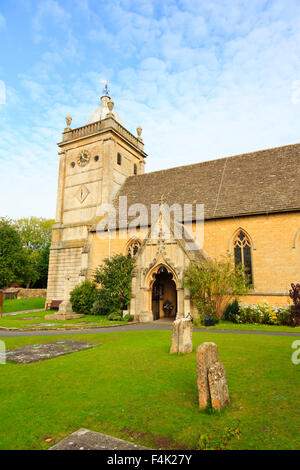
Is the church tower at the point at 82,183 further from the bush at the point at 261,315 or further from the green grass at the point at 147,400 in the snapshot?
the green grass at the point at 147,400

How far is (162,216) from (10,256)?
29.8 meters

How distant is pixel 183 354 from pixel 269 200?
14054 mm

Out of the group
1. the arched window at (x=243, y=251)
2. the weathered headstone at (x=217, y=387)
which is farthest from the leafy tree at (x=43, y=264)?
the weathered headstone at (x=217, y=387)

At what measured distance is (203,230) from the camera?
2059 cm

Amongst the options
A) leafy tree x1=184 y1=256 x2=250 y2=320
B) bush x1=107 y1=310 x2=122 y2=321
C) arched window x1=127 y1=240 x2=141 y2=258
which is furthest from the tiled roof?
bush x1=107 y1=310 x2=122 y2=321

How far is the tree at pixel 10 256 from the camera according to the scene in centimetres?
3925

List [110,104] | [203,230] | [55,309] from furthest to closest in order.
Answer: [110,104] → [55,309] → [203,230]

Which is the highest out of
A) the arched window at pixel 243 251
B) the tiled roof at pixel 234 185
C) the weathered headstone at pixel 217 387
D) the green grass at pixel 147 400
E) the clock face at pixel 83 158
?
the clock face at pixel 83 158

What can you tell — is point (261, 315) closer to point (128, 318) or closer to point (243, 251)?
point (243, 251)

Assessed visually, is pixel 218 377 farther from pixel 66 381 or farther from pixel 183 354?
pixel 183 354

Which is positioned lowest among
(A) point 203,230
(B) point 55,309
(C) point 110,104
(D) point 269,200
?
(B) point 55,309

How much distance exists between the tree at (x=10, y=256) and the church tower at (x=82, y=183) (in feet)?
52.2

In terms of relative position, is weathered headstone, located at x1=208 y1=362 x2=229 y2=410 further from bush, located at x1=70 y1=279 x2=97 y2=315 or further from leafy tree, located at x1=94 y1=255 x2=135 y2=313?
bush, located at x1=70 y1=279 x2=97 y2=315
